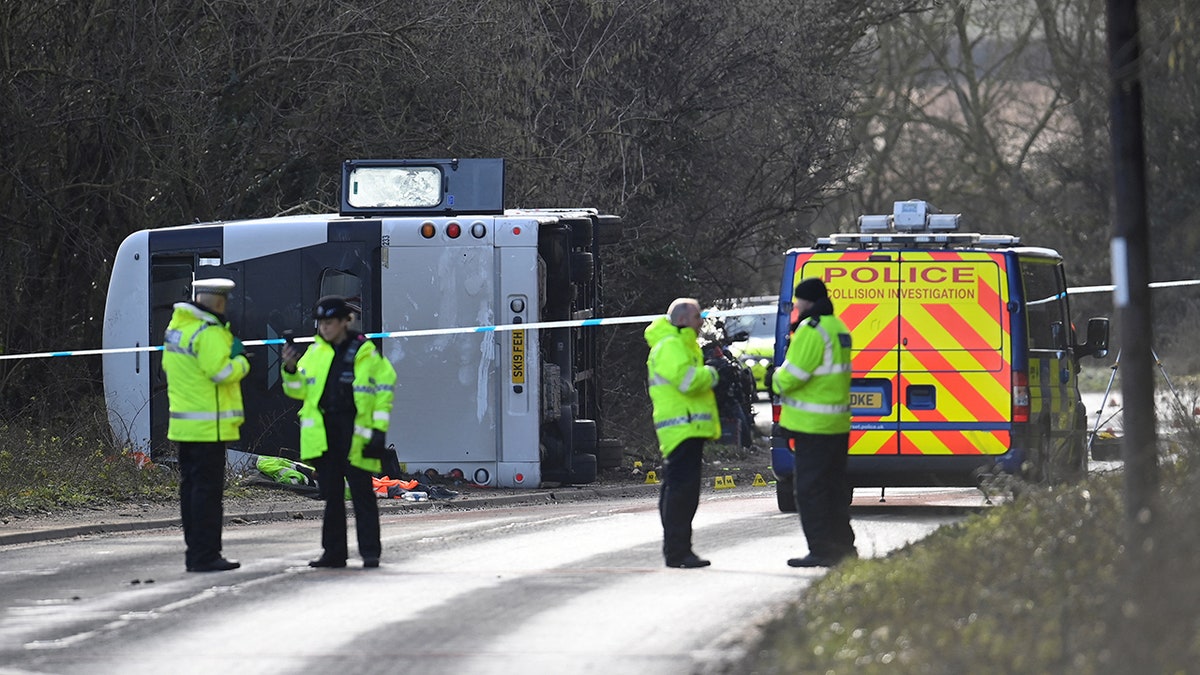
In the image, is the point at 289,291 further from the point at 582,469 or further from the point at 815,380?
the point at 815,380

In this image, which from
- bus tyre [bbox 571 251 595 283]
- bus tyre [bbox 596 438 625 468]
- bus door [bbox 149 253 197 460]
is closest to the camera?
bus door [bbox 149 253 197 460]

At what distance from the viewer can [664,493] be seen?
11492mm

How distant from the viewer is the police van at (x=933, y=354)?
14.0m

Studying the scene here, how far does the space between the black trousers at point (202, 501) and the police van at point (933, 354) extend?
4.35 metres

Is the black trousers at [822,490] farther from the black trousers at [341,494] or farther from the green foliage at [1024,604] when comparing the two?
the black trousers at [341,494]

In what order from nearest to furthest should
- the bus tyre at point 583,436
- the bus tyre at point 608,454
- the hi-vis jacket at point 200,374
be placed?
the hi-vis jacket at point 200,374
the bus tyre at point 583,436
the bus tyre at point 608,454

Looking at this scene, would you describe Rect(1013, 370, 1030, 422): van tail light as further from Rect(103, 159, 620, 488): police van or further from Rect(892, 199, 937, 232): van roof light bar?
Rect(103, 159, 620, 488): police van

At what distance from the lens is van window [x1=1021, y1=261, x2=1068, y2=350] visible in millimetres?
14586

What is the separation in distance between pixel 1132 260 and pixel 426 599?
3981 mm

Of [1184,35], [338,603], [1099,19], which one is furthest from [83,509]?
[1099,19]

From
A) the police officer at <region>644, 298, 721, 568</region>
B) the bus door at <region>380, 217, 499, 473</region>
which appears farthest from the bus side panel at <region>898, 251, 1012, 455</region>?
the bus door at <region>380, 217, 499, 473</region>

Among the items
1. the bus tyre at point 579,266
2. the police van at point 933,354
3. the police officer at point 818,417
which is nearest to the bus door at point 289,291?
the bus tyre at point 579,266

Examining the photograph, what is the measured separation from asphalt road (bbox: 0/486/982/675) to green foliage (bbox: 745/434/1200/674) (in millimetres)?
508

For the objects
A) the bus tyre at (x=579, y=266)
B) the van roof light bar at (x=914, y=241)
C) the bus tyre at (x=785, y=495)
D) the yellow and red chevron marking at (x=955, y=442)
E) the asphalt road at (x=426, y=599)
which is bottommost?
the asphalt road at (x=426, y=599)
